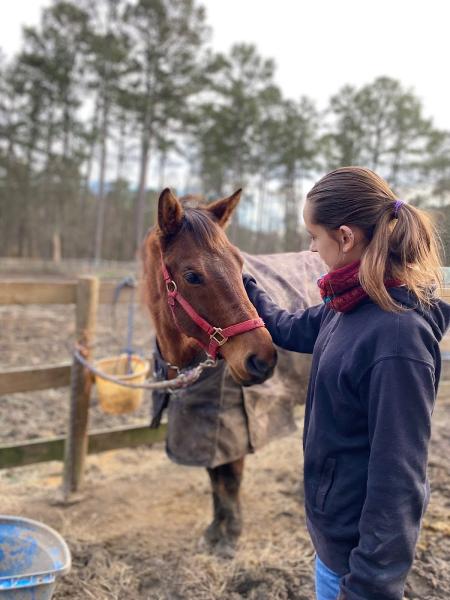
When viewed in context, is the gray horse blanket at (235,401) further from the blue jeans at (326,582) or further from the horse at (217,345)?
the blue jeans at (326,582)

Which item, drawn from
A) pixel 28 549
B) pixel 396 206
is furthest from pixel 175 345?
pixel 396 206

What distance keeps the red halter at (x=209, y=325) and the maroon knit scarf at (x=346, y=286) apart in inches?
18.1

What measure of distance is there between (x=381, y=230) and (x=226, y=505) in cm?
220

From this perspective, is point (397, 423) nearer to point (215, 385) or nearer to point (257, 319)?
point (257, 319)

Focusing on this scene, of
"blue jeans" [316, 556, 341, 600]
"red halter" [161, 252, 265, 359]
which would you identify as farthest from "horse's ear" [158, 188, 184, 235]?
"blue jeans" [316, 556, 341, 600]

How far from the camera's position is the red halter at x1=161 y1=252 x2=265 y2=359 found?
174cm

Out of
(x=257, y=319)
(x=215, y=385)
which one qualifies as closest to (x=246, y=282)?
(x=257, y=319)

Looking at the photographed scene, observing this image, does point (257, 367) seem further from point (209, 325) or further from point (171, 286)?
point (171, 286)

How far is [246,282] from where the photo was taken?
2.04 m

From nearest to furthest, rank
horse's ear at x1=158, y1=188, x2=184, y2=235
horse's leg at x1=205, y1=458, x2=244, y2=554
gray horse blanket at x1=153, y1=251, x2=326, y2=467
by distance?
horse's ear at x1=158, y1=188, x2=184, y2=235 < gray horse blanket at x1=153, y1=251, x2=326, y2=467 < horse's leg at x1=205, y1=458, x2=244, y2=554

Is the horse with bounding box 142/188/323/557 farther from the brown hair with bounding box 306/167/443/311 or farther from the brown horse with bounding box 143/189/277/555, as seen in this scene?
the brown hair with bounding box 306/167/443/311

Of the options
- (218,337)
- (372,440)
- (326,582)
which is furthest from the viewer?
(218,337)

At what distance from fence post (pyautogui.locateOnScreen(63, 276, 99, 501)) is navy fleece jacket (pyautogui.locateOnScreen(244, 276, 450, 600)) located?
2304mm

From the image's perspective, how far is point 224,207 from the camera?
231 centimetres
